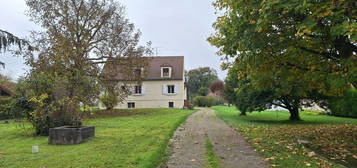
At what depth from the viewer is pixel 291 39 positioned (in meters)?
7.70

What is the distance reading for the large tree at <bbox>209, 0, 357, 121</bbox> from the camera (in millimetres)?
5812

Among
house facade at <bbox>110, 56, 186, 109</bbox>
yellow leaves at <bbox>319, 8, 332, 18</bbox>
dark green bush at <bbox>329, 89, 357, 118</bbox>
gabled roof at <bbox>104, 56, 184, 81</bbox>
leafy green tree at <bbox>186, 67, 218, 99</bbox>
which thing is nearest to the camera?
yellow leaves at <bbox>319, 8, 332, 18</bbox>

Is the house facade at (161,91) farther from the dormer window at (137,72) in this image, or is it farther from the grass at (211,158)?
the grass at (211,158)

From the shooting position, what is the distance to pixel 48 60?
777 inches

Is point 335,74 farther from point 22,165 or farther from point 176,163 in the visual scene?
point 22,165

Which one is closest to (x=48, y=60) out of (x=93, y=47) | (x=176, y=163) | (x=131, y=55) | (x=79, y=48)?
(x=79, y=48)

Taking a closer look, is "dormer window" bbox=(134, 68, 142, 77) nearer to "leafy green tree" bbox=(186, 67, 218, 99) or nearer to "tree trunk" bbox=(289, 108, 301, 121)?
"tree trunk" bbox=(289, 108, 301, 121)

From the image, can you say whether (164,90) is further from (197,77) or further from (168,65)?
(197,77)

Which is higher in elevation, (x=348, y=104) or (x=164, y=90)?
(x=164, y=90)

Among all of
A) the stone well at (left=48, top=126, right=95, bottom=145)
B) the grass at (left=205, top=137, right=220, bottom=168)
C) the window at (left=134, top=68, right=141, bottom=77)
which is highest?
the window at (left=134, top=68, right=141, bottom=77)

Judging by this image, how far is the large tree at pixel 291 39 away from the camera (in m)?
5.81

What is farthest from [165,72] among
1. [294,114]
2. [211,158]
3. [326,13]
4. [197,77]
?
[197,77]

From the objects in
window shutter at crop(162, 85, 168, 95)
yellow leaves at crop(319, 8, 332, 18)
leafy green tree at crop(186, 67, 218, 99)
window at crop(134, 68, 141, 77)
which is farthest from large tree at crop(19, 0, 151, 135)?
leafy green tree at crop(186, 67, 218, 99)

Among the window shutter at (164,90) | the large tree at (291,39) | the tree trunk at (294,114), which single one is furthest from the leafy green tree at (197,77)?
the large tree at (291,39)
